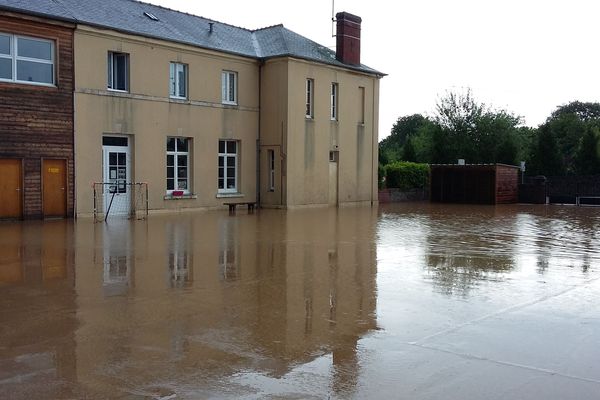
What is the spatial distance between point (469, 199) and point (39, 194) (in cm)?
2119

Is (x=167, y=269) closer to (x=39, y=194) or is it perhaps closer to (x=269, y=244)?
(x=269, y=244)

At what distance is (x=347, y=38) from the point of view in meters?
29.8

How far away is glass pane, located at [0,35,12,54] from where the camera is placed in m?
18.7

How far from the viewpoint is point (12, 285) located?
29.1ft

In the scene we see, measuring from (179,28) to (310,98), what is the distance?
20.2 ft

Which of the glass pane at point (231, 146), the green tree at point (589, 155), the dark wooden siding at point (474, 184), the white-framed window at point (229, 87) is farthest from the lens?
the green tree at point (589, 155)

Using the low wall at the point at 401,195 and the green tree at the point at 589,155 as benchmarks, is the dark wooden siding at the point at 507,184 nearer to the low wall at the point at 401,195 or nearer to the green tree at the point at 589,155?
the low wall at the point at 401,195

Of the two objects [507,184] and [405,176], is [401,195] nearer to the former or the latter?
[405,176]

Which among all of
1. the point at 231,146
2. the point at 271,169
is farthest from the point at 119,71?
the point at 271,169

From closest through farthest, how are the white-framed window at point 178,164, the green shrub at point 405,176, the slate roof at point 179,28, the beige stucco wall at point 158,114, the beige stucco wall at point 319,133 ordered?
the slate roof at point 179,28
the beige stucco wall at point 158,114
the white-framed window at point 178,164
the beige stucco wall at point 319,133
the green shrub at point 405,176

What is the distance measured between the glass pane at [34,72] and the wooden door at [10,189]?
2442 mm

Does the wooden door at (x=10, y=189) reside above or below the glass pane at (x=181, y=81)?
below

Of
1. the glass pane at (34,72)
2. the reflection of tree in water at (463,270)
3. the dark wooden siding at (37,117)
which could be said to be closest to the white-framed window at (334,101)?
the dark wooden siding at (37,117)

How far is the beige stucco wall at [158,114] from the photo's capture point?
20781 millimetres
